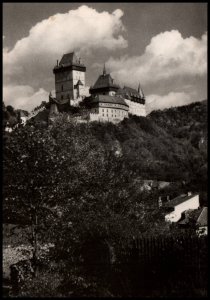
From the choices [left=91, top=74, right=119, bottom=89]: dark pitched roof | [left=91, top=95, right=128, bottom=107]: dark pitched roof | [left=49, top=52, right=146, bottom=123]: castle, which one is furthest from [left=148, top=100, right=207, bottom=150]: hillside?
[left=91, top=74, right=119, bottom=89]: dark pitched roof

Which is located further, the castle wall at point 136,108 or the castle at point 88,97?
the castle wall at point 136,108

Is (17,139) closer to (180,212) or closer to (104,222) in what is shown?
(104,222)

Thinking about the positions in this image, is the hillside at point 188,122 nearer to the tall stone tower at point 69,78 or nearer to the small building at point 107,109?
the small building at point 107,109

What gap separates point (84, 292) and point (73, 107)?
9390 cm

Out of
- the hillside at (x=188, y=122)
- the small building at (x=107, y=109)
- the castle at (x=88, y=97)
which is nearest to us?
the hillside at (x=188, y=122)

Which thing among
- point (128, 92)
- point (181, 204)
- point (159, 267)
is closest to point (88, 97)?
point (128, 92)

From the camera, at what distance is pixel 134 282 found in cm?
1221

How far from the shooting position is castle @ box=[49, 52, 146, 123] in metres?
104

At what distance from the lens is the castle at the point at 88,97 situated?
104 meters

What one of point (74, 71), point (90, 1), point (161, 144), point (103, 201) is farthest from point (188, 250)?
point (74, 71)

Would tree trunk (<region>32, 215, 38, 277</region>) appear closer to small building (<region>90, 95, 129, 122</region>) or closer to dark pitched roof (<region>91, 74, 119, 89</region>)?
small building (<region>90, 95, 129, 122</region>)

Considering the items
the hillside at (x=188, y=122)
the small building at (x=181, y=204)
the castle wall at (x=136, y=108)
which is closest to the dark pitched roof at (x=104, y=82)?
the castle wall at (x=136, y=108)

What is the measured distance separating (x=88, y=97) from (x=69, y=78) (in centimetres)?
803

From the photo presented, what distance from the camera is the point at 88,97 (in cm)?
11162
